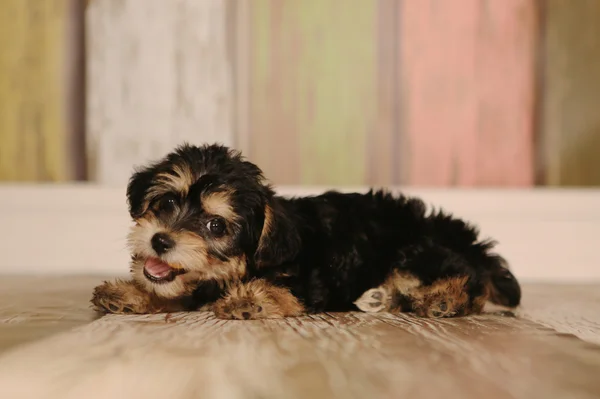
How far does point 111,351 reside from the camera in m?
1.35

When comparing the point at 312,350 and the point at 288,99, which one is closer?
the point at 312,350

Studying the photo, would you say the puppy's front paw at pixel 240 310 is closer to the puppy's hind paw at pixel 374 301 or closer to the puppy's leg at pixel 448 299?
the puppy's hind paw at pixel 374 301

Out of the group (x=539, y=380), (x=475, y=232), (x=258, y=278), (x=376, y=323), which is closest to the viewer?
→ (x=539, y=380)

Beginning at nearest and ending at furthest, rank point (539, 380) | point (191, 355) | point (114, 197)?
point (539, 380) < point (191, 355) < point (114, 197)

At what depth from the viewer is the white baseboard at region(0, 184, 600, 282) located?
3.23 m

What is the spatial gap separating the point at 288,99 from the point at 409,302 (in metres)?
1.66

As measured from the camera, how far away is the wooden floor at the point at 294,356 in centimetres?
112

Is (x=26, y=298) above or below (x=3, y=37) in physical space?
below

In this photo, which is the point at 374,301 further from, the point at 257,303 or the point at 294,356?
the point at 294,356

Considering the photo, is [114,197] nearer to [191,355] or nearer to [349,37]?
[349,37]

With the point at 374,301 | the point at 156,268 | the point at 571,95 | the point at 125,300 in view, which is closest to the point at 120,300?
the point at 125,300

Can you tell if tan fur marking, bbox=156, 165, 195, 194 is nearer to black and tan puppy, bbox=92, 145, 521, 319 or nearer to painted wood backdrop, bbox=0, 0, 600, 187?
black and tan puppy, bbox=92, 145, 521, 319

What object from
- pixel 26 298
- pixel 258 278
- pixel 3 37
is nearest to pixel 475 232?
pixel 258 278

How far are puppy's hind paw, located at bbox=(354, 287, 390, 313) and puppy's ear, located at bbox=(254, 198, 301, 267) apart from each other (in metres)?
0.33
